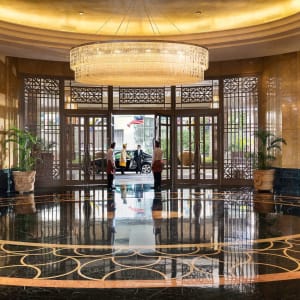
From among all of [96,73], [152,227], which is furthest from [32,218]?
[96,73]

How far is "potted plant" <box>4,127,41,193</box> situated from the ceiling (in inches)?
80.8

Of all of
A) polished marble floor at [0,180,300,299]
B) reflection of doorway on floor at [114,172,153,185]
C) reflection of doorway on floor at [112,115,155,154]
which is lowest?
polished marble floor at [0,180,300,299]

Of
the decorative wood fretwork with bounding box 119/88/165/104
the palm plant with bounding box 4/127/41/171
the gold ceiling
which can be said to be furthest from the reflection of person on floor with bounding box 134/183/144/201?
the gold ceiling

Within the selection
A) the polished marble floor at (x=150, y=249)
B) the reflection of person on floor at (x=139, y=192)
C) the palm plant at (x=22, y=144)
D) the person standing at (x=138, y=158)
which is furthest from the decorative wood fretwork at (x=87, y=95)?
the person standing at (x=138, y=158)

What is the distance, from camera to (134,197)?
10.3 m

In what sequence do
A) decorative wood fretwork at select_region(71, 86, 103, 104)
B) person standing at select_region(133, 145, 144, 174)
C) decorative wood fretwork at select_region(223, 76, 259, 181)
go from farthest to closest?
person standing at select_region(133, 145, 144, 174) → decorative wood fretwork at select_region(71, 86, 103, 104) → decorative wood fretwork at select_region(223, 76, 259, 181)

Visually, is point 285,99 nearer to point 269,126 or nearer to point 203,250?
point 269,126

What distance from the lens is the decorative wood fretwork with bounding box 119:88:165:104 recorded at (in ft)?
43.3

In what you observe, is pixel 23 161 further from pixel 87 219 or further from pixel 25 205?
pixel 87 219

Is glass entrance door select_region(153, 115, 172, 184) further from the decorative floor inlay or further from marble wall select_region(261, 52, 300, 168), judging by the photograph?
the decorative floor inlay

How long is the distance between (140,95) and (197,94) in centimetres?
170

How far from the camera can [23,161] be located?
11.6 m

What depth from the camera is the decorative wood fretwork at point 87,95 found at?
13.0 m

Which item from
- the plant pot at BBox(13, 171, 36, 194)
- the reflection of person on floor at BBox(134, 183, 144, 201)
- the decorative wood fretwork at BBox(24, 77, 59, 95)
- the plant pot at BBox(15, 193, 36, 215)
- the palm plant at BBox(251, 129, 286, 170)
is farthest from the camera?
the decorative wood fretwork at BBox(24, 77, 59, 95)
